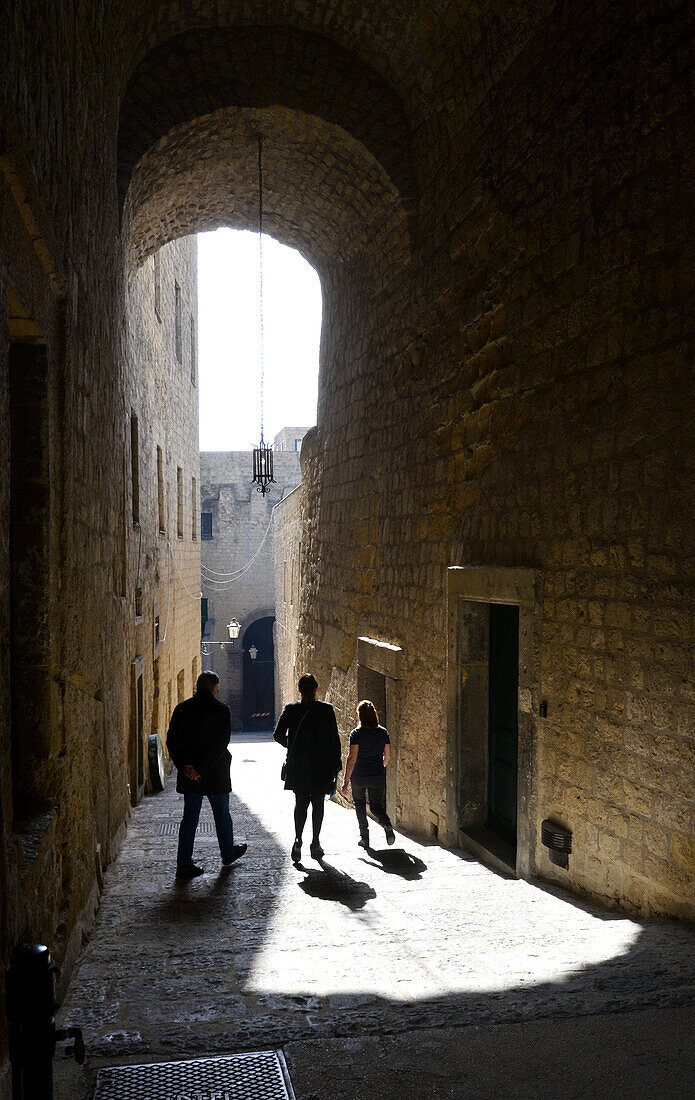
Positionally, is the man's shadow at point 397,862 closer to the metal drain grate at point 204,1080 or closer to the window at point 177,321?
the metal drain grate at point 204,1080

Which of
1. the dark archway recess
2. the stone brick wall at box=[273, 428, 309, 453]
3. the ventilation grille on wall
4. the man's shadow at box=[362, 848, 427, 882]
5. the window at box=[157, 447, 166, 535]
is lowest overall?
the dark archway recess

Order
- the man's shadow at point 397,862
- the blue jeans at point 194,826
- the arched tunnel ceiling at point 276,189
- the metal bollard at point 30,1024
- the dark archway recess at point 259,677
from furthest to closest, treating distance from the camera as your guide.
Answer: the dark archway recess at point 259,677 < the arched tunnel ceiling at point 276,189 < the man's shadow at point 397,862 < the blue jeans at point 194,826 < the metal bollard at point 30,1024

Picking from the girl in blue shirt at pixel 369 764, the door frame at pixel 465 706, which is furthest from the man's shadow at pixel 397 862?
the door frame at pixel 465 706

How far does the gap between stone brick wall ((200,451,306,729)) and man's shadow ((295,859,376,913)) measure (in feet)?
78.6

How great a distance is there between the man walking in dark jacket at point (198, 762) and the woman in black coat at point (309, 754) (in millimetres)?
467

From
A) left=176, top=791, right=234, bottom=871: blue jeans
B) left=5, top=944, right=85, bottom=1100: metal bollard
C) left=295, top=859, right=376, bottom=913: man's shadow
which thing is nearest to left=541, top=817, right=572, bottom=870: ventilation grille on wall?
left=295, top=859, right=376, bottom=913: man's shadow

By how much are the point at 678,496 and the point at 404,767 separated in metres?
4.32

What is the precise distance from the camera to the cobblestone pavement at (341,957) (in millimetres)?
2758

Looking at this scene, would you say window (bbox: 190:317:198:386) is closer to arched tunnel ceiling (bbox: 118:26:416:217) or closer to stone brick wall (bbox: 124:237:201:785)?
stone brick wall (bbox: 124:237:201:785)

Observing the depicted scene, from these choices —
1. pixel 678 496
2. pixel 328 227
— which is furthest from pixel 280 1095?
pixel 328 227

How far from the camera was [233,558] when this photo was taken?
29.3 m

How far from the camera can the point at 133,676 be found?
879 centimetres

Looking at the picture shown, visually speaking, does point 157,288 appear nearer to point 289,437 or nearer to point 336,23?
point 336,23

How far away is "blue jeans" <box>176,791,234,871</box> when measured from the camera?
5160 millimetres
